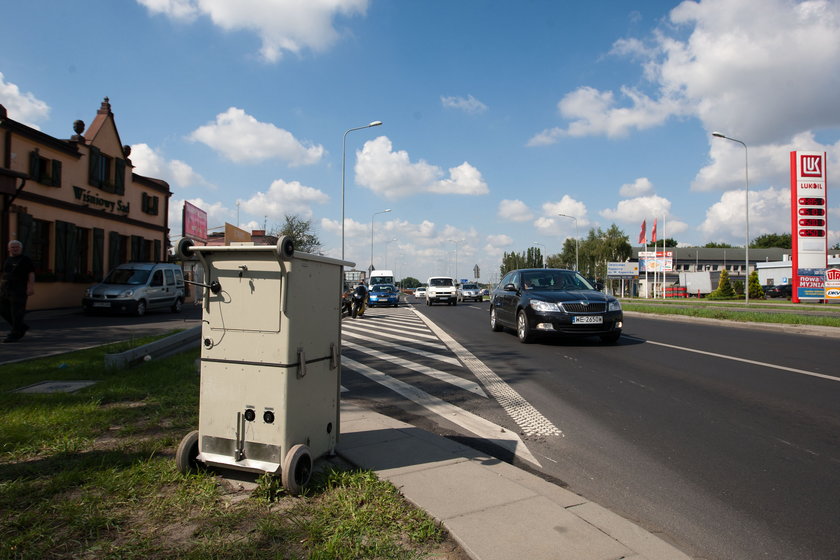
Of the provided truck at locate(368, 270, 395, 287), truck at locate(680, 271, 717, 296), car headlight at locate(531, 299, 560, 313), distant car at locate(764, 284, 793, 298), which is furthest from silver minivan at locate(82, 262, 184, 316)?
truck at locate(680, 271, 717, 296)

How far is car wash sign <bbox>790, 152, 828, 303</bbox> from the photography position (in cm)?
3378

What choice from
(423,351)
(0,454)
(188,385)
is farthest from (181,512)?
(423,351)

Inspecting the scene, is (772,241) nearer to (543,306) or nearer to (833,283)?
(833,283)

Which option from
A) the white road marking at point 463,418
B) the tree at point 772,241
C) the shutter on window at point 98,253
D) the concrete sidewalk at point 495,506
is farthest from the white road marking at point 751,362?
the tree at point 772,241

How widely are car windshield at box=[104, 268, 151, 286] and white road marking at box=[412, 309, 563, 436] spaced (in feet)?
46.9

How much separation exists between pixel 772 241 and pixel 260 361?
157367 mm

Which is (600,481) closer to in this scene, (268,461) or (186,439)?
(268,461)

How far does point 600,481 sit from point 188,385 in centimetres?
448

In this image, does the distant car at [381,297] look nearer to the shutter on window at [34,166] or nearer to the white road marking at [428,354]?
the shutter on window at [34,166]

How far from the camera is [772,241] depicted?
132 m

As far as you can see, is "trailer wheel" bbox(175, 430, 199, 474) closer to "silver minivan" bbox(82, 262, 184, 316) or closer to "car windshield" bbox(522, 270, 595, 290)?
"car windshield" bbox(522, 270, 595, 290)

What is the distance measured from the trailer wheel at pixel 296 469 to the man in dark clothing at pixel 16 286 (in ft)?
28.3

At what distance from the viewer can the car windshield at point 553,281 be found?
1166 cm

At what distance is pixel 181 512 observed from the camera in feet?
9.50
